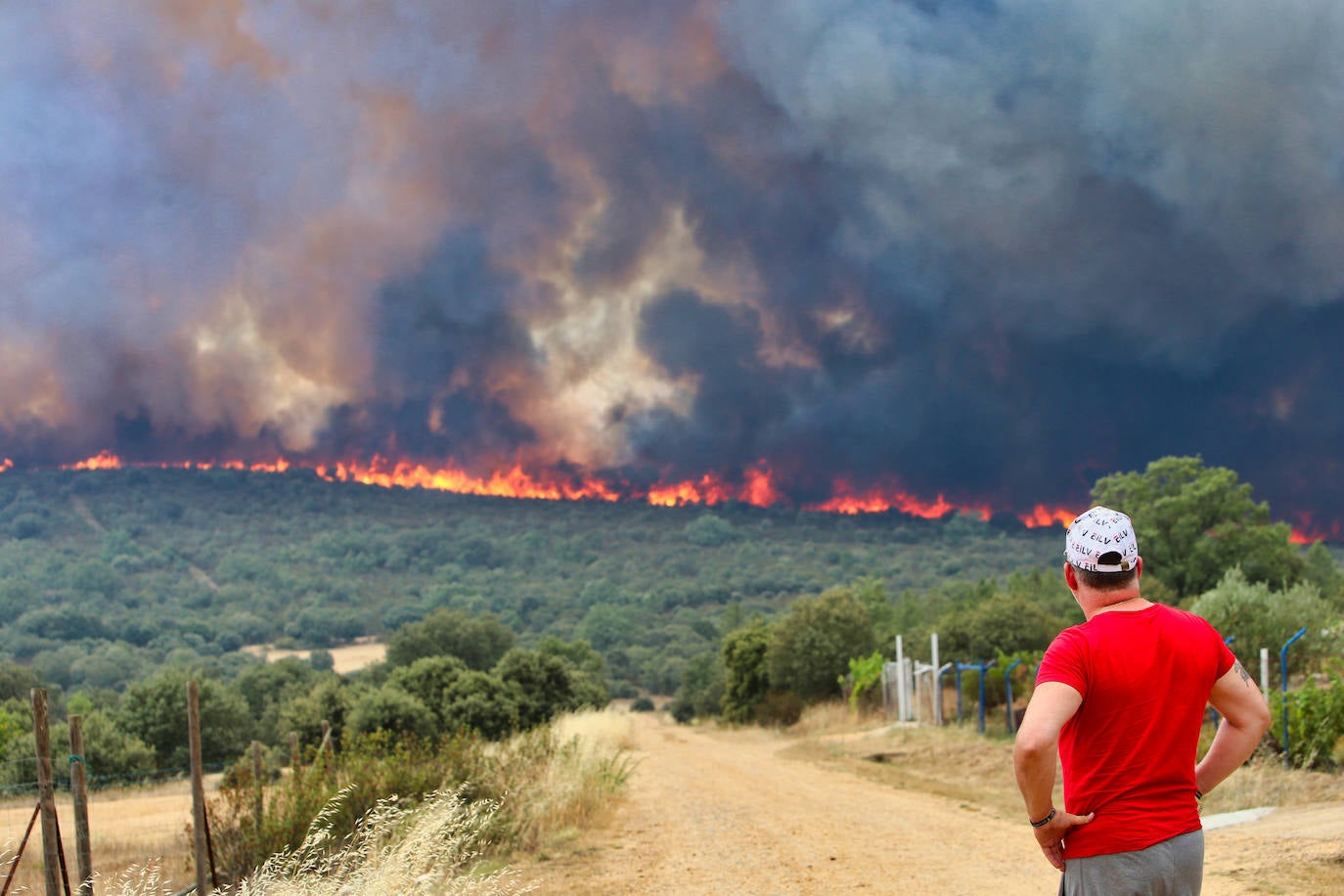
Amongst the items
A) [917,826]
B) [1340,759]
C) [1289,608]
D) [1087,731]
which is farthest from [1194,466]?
[1087,731]

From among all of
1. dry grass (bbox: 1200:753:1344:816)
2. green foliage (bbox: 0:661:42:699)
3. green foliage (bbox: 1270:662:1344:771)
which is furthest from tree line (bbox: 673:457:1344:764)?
green foliage (bbox: 0:661:42:699)

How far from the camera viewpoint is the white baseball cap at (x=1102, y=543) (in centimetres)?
355

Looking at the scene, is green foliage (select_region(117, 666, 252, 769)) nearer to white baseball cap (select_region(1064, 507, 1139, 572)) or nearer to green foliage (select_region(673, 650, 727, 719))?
green foliage (select_region(673, 650, 727, 719))

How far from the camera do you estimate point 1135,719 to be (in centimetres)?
341

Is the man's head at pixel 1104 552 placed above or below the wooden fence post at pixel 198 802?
above

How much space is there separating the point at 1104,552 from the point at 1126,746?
0.65m

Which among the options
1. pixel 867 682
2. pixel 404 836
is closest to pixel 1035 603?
pixel 867 682

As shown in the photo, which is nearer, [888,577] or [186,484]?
[888,577]

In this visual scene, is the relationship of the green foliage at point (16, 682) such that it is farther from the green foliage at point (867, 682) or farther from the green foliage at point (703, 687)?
the green foliage at point (703, 687)

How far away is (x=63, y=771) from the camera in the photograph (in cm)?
2739

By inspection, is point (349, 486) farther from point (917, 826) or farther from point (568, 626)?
point (917, 826)

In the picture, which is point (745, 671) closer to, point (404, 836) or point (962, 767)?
point (962, 767)

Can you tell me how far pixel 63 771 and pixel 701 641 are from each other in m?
79.3

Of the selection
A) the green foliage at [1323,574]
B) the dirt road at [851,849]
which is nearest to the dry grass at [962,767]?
the dirt road at [851,849]
